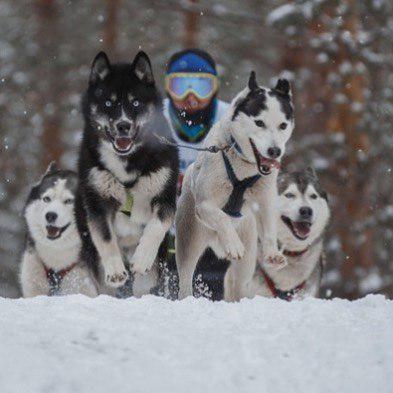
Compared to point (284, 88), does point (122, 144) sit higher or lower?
lower

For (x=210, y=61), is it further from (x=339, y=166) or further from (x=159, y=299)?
(x=339, y=166)

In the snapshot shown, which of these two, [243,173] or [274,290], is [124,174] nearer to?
[243,173]

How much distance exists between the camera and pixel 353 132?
1116 cm

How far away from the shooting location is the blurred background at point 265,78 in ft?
35.8

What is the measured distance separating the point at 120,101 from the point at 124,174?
40 centimetres

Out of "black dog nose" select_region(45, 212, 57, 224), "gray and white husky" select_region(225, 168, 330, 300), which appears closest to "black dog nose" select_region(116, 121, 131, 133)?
"black dog nose" select_region(45, 212, 57, 224)

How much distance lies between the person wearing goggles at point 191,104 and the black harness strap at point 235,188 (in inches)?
30.3

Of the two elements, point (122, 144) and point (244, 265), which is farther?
point (244, 265)

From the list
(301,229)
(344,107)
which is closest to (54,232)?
(301,229)

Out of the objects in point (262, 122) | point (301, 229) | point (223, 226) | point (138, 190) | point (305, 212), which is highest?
point (262, 122)

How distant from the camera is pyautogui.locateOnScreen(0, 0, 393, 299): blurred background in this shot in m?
10.9

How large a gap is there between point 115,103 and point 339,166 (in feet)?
22.1

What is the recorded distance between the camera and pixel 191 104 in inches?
215

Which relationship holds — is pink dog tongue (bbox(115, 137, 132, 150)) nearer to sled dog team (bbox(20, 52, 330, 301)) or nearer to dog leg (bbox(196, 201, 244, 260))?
sled dog team (bbox(20, 52, 330, 301))
